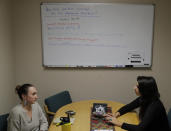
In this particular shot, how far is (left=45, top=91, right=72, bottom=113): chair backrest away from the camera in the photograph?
8.47ft

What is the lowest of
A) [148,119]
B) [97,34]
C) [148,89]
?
[148,119]

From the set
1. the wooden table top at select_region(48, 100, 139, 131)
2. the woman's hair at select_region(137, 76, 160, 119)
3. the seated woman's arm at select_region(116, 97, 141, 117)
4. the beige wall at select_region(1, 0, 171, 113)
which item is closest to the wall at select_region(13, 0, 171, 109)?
the beige wall at select_region(1, 0, 171, 113)

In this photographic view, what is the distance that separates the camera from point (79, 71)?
3098 mm

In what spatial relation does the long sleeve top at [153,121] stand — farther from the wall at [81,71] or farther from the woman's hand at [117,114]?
the wall at [81,71]

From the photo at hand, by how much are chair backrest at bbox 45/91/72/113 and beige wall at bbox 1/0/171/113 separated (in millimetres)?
226

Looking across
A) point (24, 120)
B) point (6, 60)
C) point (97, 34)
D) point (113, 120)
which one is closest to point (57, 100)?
point (24, 120)

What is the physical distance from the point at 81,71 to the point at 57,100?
2.20ft

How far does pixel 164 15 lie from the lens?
9.79 feet

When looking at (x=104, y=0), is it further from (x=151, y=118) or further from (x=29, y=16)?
(x=151, y=118)

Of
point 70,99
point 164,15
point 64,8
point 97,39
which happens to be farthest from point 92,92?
point 164,15

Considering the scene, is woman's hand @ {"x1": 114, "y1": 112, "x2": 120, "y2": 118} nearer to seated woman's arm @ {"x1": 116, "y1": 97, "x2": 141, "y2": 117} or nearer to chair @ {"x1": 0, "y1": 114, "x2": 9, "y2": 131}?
seated woman's arm @ {"x1": 116, "y1": 97, "x2": 141, "y2": 117}

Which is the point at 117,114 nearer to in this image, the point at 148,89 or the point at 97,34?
the point at 148,89

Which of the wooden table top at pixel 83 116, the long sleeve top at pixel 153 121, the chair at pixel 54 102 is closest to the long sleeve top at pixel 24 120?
the wooden table top at pixel 83 116

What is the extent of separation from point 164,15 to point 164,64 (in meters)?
0.84
